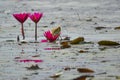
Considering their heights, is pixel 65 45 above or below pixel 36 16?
below

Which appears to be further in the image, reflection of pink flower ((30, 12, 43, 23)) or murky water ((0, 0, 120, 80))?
reflection of pink flower ((30, 12, 43, 23))

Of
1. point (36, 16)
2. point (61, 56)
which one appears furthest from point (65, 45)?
point (36, 16)

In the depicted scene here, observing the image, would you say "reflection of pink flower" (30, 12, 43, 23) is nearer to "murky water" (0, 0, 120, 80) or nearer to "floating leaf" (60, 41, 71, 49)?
"murky water" (0, 0, 120, 80)

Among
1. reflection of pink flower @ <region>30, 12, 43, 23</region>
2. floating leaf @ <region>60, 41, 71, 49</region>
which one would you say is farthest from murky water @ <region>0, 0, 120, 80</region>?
reflection of pink flower @ <region>30, 12, 43, 23</region>

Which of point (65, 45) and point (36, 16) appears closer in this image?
point (65, 45)

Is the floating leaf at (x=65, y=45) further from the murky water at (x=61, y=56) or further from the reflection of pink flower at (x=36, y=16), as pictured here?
the reflection of pink flower at (x=36, y=16)

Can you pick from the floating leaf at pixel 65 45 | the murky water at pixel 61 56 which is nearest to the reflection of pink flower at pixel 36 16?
the murky water at pixel 61 56

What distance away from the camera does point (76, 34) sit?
5.77 metres

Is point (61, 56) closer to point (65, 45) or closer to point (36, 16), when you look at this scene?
point (65, 45)

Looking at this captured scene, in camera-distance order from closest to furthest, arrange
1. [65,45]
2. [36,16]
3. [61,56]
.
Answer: [61,56] → [65,45] → [36,16]

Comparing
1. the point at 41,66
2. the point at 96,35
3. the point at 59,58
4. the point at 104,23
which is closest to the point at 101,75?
the point at 41,66

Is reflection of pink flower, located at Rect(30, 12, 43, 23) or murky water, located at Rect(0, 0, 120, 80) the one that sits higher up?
reflection of pink flower, located at Rect(30, 12, 43, 23)

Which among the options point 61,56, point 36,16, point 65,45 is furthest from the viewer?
point 36,16

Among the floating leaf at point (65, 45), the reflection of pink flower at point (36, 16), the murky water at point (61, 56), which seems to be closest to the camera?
the murky water at point (61, 56)
